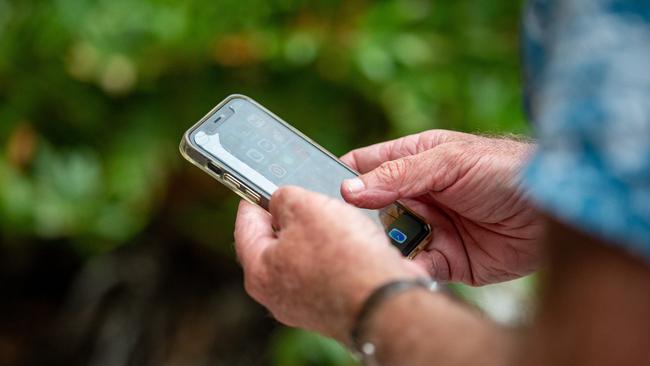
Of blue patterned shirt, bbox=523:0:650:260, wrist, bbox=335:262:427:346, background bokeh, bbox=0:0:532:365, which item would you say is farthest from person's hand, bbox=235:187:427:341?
background bokeh, bbox=0:0:532:365

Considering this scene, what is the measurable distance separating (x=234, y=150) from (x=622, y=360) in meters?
0.61

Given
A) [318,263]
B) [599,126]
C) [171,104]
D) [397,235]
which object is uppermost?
[599,126]

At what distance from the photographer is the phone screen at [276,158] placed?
1018mm

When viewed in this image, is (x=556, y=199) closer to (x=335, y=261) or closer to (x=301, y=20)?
A: (x=335, y=261)

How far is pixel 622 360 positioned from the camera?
1.69ft

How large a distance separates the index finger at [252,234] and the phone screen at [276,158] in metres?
0.06

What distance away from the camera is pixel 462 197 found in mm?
1033

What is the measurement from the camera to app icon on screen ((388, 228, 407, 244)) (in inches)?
40.5

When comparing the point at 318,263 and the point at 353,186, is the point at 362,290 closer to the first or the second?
the point at 318,263

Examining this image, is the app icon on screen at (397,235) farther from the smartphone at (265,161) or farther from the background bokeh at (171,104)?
the background bokeh at (171,104)

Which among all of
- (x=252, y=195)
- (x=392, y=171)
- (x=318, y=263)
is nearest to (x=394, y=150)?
(x=392, y=171)

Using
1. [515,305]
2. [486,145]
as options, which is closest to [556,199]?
[486,145]

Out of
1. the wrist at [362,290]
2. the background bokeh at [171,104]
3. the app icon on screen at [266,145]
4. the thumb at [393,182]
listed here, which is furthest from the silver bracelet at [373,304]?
the background bokeh at [171,104]

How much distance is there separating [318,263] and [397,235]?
0.30 meters
